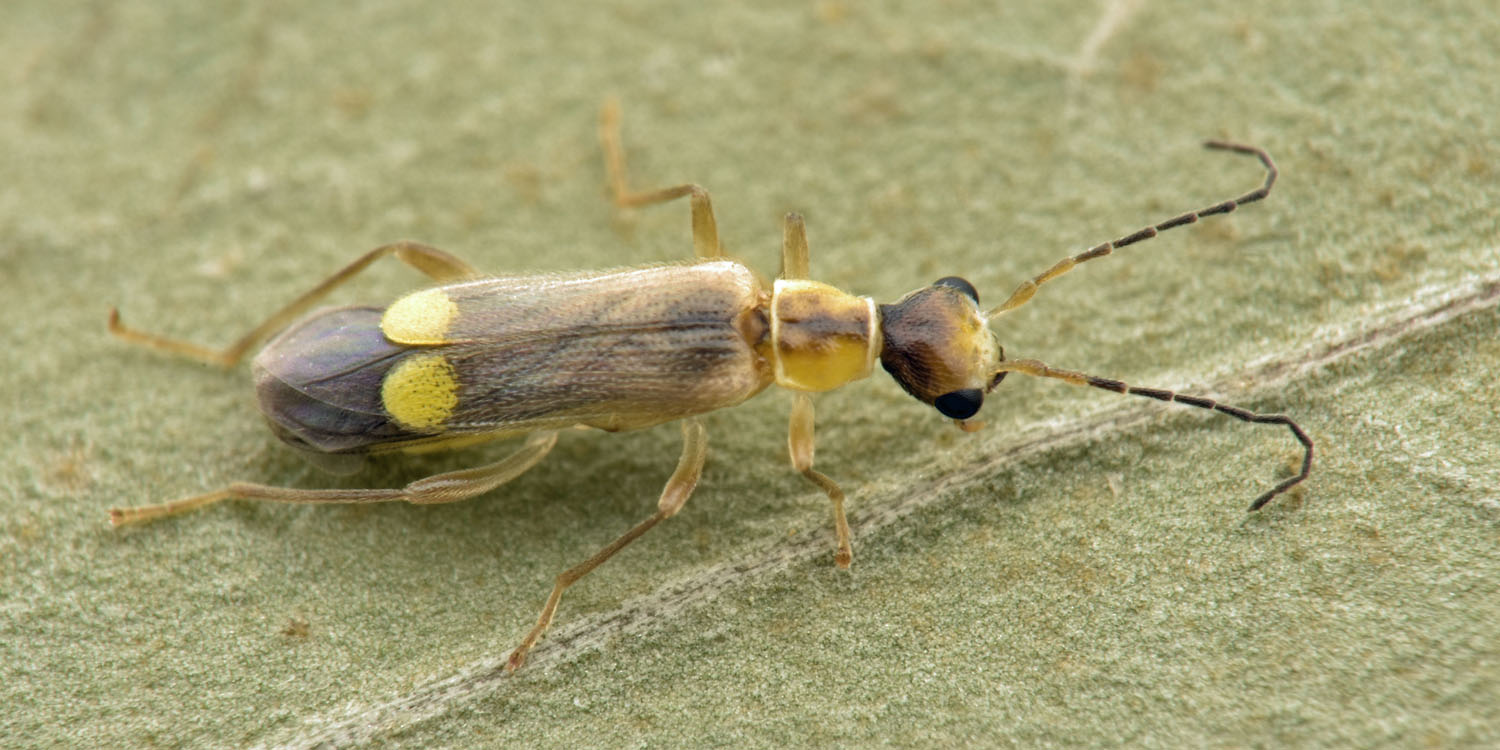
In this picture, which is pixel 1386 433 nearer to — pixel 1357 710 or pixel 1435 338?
pixel 1435 338

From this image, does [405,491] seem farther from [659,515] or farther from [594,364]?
[659,515]

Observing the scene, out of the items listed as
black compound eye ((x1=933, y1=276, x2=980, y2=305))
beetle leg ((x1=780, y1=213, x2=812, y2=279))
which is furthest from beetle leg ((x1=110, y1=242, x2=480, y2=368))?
black compound eye ((x1=933, y1=276, x2=980, y2=305))

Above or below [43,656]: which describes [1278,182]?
above

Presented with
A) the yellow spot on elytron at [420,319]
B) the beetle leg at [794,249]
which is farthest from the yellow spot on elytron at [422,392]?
the beetle leg at [794,249]

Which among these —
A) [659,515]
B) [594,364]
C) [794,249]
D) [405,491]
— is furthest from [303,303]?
[794,249]

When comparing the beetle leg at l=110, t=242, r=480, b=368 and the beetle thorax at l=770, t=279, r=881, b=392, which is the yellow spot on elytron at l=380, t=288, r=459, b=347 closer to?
the beetle leg at l=110, t=242, r=480, b=368

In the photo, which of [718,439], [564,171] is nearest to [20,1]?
[564,171]

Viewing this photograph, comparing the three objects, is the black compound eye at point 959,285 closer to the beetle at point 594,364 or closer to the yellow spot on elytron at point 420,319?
the beetle at point 594,364
